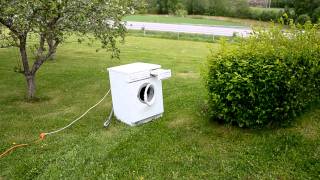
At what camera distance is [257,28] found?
545 cm

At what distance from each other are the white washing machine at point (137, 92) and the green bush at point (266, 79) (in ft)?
2.93

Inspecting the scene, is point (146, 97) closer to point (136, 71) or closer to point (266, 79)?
point (136, 71)

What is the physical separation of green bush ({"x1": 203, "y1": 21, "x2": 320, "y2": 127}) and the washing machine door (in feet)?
3.08

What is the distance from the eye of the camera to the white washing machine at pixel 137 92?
527 cm

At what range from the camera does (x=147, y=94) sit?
5613mm

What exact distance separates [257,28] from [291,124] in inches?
61.6

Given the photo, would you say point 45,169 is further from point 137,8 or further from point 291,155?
point 137,8

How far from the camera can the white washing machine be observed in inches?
207

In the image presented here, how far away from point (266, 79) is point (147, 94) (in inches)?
75.7

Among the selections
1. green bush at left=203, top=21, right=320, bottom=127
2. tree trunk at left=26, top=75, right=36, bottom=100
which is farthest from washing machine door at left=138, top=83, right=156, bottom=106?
tree trunk at left=26, top=75, right=36, bottom=100

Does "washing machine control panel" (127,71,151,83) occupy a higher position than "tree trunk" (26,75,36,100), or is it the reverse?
"washing machine control panel" (127,71,151,83)

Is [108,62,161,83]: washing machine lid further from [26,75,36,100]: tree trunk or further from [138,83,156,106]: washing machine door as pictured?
[26,75,36,100]: tree trunk

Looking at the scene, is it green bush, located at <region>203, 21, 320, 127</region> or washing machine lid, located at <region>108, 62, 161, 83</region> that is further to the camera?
washing machine lid, located at <region>108, 62, 161, 83</region>

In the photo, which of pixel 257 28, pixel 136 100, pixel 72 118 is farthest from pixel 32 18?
pixel 257 28
